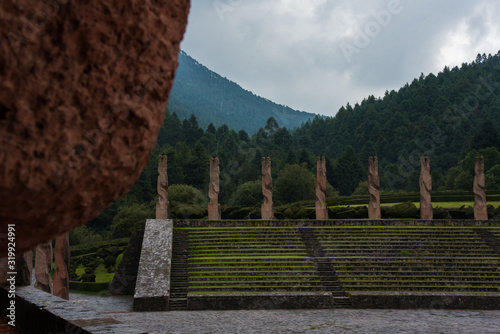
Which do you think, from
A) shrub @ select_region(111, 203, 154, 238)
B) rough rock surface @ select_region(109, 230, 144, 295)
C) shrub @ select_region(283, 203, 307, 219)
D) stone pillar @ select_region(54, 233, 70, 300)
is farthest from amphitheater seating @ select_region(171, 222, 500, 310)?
shrub @ select_region(111, 203, 154, 238)

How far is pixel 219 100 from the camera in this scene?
167375mm

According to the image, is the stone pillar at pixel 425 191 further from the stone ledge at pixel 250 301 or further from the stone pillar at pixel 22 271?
the stone pillar at pixel 22 271

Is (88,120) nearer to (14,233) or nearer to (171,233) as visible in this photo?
(14,233)

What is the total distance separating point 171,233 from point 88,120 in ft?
65.9

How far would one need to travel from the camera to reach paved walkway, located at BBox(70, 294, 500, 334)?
37.8ft

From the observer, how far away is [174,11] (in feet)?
8.15

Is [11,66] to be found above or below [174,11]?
below

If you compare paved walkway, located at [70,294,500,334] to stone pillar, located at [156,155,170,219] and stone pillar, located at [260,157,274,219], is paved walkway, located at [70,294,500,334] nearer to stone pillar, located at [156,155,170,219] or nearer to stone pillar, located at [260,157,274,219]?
stone pillar, located at [156,155,170,219]

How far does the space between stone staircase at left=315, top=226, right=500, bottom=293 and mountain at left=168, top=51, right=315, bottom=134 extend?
118 m

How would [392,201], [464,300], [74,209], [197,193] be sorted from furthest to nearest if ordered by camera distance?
[197,193] < [392,201] < [464,300] < [74,209]

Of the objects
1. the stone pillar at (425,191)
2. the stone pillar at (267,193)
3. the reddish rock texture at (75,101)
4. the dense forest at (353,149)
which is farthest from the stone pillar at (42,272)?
the dense forest at (353,149)

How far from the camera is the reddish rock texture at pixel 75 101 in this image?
1.90 metres

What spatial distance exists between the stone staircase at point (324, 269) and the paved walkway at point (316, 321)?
50.8 inches

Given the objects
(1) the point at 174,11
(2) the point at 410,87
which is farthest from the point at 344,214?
(2) the point at 410,87
